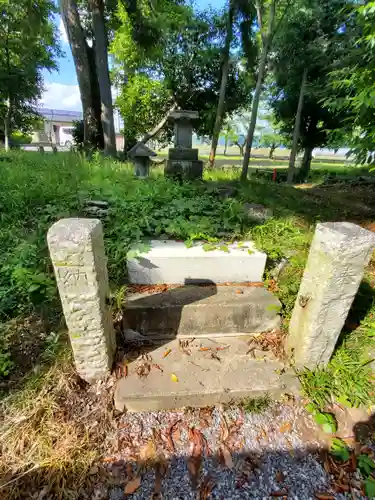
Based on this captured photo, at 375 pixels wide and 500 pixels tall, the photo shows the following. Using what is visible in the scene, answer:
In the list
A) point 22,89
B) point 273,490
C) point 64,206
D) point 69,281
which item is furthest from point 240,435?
point 22,89

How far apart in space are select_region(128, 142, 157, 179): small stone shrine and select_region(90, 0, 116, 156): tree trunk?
391 cm

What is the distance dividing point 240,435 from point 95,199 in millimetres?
3122

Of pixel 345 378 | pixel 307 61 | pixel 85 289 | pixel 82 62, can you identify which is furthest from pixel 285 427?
pixel 307 61

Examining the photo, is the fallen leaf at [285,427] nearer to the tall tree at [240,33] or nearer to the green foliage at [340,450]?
the green foliage at [340,450]

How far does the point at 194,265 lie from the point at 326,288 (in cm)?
109

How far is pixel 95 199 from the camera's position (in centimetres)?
354

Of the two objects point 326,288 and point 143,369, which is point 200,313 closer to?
point 143,369

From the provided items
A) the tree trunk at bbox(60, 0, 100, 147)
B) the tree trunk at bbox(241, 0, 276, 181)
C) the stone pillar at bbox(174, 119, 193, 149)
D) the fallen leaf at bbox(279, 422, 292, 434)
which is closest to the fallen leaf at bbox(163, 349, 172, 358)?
the fallen leaf at bbox(279, 422, 292, 434)

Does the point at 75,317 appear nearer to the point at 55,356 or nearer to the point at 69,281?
the point at 69,281

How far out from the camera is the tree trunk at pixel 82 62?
7746 millimetres

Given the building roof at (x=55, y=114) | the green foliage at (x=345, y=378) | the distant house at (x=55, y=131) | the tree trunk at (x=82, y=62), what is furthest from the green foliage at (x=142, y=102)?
the building roof at (x=55, y=114)

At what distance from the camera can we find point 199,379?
183 centimetres

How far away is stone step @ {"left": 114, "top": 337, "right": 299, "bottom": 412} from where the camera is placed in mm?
1724

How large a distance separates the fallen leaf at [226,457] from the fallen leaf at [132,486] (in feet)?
1.63
